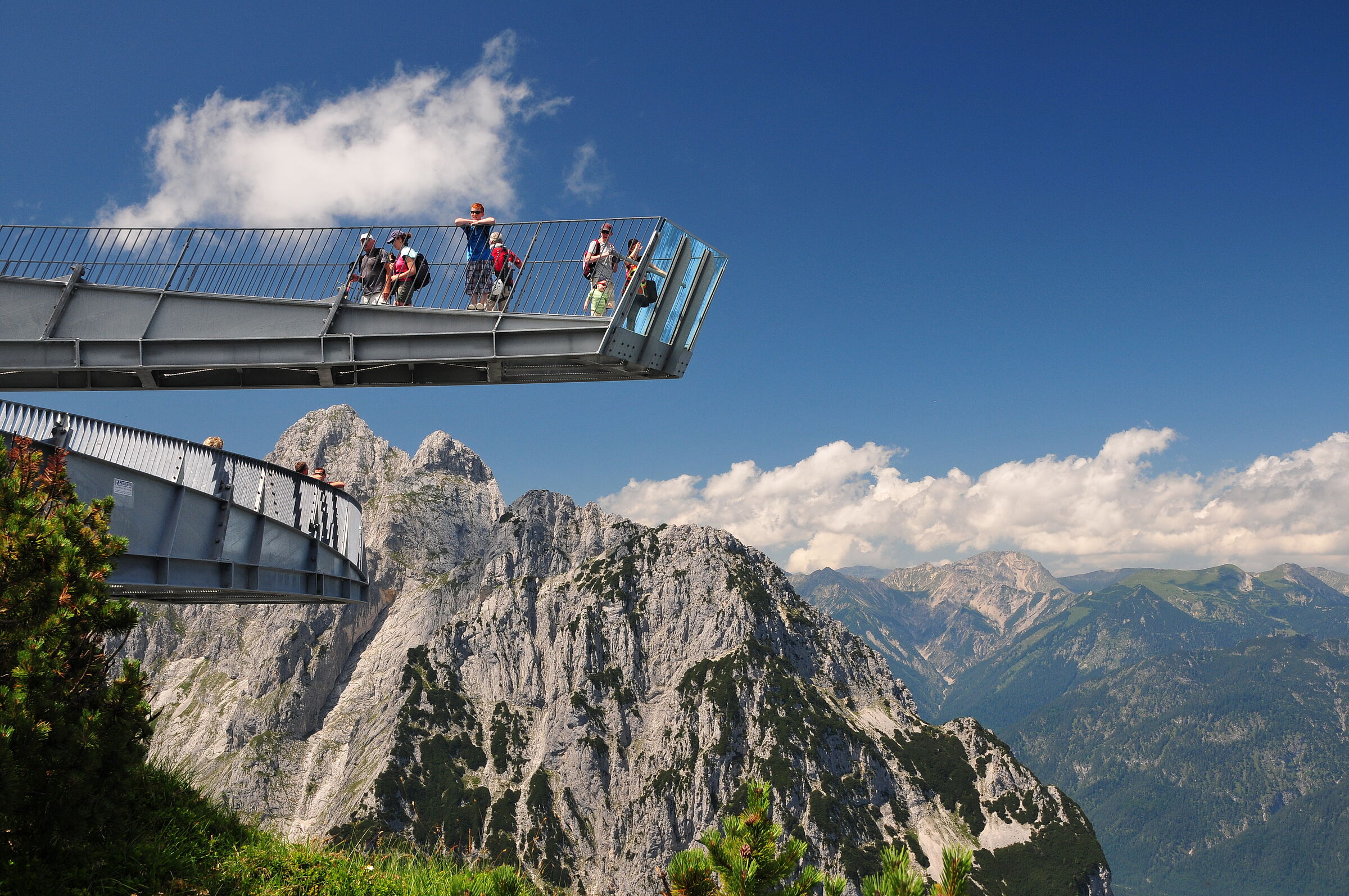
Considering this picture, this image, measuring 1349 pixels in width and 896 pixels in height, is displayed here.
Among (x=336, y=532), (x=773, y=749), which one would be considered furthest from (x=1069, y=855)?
(x=336, y=532)

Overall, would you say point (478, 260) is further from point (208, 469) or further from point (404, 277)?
point (208, 469)

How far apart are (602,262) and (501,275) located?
226 centimetres

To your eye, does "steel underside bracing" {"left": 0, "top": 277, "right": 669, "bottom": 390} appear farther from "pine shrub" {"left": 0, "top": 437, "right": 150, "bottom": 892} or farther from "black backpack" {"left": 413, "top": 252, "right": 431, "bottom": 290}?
"pine shrub" {"left": 0, "top": 437, "right": 150, "bottom": 892}

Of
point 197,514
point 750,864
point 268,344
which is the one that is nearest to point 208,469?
point 197,514

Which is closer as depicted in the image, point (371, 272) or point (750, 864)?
point (750, 864)

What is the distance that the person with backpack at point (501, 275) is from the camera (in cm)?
1590

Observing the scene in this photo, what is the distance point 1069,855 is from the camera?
186625 millimetres

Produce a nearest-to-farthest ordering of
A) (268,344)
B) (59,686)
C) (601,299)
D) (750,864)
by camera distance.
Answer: (750,864)
(59,686)
(601,299)
(268,344)

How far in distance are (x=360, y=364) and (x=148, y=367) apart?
549 cm

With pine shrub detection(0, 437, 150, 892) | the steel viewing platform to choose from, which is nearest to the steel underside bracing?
the steel viewing platform

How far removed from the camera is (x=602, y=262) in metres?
15.2

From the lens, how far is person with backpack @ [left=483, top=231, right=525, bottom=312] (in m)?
15.9

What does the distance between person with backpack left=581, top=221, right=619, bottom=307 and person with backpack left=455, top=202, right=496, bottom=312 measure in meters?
2.19

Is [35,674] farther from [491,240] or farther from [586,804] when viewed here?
[586,804]
